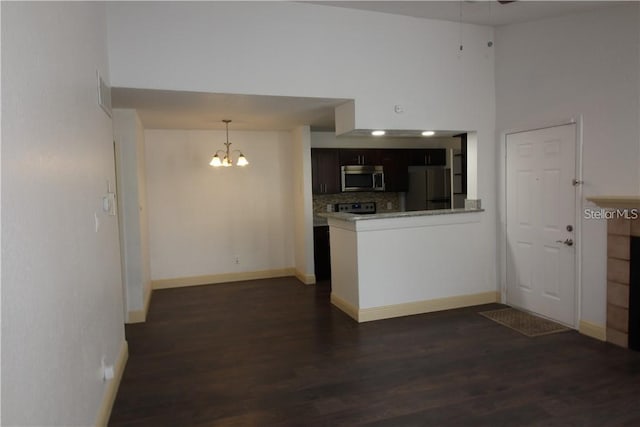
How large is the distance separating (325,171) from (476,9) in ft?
10.6

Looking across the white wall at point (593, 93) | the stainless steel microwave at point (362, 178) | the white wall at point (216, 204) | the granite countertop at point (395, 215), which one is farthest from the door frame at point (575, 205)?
the white wall at point (216, 204)

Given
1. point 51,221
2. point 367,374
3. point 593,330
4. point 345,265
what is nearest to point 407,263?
point 345,265

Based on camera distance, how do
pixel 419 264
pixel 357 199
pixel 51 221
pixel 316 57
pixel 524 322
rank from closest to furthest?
pixel 51 221 → pixel 316 57 → pixel 524 322 → pixel 419 264 → pixel 357 199

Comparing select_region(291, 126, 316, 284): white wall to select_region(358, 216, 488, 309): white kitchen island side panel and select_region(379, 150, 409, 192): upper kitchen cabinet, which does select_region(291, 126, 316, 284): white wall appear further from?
select_region(358, 216, 488, 309): white kitchen island side panel

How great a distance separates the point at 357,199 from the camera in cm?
725

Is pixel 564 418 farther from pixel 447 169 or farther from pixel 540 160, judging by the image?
pixel 447 169

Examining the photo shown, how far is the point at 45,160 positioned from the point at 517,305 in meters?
4.65

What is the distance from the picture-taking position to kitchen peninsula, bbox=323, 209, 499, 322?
4434 mm

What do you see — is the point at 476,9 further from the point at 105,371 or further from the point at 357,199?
the point at 105,371

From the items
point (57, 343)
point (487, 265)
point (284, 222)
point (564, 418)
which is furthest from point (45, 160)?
point (284, 222)

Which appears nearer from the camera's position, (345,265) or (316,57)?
(316,57)

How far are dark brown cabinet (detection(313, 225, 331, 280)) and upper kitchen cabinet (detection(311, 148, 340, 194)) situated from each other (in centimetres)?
67

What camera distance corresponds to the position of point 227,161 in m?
5.82

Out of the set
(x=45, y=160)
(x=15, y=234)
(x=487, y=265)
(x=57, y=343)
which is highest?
(x=45, y=160)
